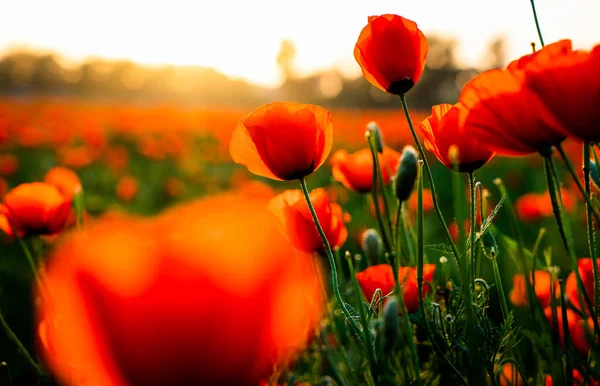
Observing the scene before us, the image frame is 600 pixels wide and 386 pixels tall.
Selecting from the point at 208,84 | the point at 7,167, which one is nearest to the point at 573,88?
the point at 7,167

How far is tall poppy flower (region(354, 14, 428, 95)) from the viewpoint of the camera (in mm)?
742

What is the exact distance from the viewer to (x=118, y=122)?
214 inches

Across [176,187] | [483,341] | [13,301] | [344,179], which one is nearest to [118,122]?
[176,187]

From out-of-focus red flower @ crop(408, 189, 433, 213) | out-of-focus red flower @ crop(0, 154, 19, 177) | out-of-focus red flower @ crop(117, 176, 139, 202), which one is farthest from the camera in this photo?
out-of-focus red flower @ crop(0, 154, 19, 177)

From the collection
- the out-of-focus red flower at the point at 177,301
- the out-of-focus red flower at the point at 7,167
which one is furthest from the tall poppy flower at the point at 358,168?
the out-of-focus red flower at the point at 7,167

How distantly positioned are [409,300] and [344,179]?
304 millimetres

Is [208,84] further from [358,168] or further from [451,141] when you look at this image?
[451,141]

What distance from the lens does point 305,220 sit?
0.78 m

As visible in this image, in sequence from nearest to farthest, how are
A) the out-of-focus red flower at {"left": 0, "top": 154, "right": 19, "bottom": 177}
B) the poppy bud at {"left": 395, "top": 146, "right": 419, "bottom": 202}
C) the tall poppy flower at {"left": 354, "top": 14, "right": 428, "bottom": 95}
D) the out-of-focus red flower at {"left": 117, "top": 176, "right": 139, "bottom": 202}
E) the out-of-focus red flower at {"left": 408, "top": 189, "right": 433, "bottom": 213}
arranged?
1. the poppy bud at {"left": 395, "top": 146, "right": 419, "bottom": 202}
2. the tall poppy flower at {"left": 354, "top": 14, "right": 428, "bottom": 95}
3. the out-of-focus red flower at {"left": 408, "top": 189, "right": 433, "bottom": 213}
4. the out-of-focus red flower at {"left": 117, "top": 176, "right": 139, "bottom": 202}
5. the out-of-focus red flower at {"left": 0, "top": 154, "right": 19, "bottom": 177}

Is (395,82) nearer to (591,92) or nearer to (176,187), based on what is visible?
(591,92)

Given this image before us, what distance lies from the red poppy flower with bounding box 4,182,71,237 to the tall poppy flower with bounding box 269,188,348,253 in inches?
20.0

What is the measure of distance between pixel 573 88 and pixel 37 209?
975 millimetres

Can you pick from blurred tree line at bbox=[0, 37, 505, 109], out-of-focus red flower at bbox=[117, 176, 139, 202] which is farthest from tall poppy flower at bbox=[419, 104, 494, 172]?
blurred tree line at bbox=[0, 37, 505, 109]

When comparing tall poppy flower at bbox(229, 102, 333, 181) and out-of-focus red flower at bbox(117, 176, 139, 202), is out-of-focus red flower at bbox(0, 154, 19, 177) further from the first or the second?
tall poppy flower at bbox(229, 102, 333, 181)
